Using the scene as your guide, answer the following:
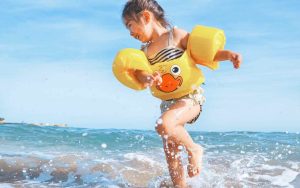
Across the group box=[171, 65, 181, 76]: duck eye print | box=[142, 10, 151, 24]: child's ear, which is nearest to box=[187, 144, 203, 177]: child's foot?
box=[171, 65, 181, 76]: duck eye print

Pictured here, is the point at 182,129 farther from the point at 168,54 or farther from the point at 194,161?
the point at 168,54

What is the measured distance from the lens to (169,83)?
184 inches

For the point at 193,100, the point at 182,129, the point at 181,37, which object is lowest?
the point at 182,129

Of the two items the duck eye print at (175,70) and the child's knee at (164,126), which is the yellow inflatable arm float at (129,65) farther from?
the child's knee at (164,126)

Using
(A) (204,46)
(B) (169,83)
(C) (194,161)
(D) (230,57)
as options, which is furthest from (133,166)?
(D) (230,57)

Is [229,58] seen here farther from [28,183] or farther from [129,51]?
[28,183]

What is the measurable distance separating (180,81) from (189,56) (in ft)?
0.94

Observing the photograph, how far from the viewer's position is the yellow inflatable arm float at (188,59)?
15.3 ft

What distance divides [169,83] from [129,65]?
44 centimetres

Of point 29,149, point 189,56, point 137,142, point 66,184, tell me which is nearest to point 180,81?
point 189,56

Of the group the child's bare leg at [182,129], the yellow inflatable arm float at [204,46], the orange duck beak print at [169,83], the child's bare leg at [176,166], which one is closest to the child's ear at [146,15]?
the yellow inflatable arm float at [204,46]

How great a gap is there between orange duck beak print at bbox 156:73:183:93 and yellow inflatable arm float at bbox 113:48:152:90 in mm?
182

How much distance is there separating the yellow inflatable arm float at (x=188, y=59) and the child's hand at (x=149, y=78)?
8 cm

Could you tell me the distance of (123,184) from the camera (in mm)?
5477
